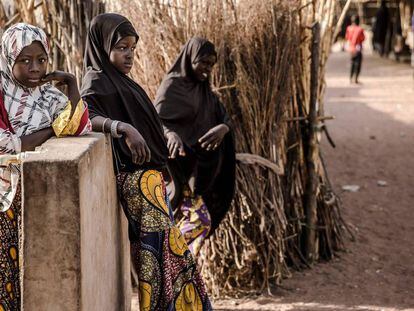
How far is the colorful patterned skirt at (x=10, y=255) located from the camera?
2.79 meters

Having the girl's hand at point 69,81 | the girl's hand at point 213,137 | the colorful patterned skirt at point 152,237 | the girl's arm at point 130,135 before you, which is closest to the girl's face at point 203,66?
the girl's hand at point 213,137

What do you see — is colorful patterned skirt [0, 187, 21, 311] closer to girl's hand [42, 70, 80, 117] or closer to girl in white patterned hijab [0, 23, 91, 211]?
girl in white patterned hijab [0, 23, 91, 211]

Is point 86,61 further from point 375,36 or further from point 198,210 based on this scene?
point 375,36

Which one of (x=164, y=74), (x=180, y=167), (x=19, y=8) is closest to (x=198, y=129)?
(x=180, y=167)

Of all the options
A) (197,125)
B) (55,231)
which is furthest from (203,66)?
(55,231)

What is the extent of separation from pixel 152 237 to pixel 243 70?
6.28 ft

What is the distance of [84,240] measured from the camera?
97.6 inches

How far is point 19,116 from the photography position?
9.46 ft

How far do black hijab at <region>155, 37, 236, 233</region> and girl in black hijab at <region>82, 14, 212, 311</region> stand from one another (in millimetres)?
926

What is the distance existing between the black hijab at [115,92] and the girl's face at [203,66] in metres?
0.98

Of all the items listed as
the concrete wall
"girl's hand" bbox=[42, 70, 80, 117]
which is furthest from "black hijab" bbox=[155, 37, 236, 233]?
the concrete wall

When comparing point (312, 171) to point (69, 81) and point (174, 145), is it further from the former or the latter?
point (69, 81)

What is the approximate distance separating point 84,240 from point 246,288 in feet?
9.29

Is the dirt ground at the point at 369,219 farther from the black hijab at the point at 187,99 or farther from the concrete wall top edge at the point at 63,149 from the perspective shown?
the concrete wall top edge at the point at 63,149
